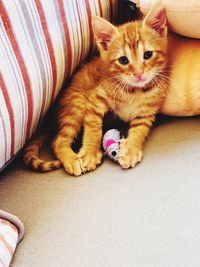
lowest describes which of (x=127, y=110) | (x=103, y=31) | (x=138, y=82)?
(x=127, y=110)

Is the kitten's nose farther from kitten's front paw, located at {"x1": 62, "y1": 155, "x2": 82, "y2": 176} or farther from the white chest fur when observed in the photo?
kitten's front paw, located at {"x1": 62, "y1": 155, "x2": 82, "y2": 176}

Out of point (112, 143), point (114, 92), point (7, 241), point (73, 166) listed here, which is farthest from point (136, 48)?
point (7, 241)

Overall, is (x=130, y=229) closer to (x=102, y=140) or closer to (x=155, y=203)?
(x=155, y=203)

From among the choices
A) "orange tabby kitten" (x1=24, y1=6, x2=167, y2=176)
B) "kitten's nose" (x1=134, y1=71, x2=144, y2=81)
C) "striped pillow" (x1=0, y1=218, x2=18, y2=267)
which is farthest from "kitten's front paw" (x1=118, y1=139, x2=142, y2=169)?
"striped pillow" (x1=0, y1=218, x2=18, y2=267)

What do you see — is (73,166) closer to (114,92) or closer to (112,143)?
(112,143)

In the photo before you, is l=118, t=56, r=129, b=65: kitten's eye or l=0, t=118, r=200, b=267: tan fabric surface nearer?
l=0, t=118, r=200, b=267: tan fabric surface

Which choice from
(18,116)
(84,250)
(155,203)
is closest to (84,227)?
(84,250)
